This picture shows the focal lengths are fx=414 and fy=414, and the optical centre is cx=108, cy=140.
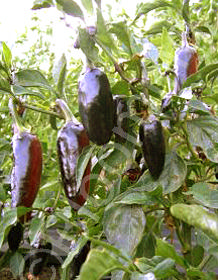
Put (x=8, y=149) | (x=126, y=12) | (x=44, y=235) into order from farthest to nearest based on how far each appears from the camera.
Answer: (x=126, y=12), (x=44, y=235), (x=8, y=149)

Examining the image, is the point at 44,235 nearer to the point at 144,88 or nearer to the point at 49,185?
the point at 49,185

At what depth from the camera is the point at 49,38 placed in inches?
77.3

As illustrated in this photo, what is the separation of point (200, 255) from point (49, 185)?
408 mm

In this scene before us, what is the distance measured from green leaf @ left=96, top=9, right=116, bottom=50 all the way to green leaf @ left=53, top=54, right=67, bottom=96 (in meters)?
0.13

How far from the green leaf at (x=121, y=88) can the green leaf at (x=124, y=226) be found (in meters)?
0.18

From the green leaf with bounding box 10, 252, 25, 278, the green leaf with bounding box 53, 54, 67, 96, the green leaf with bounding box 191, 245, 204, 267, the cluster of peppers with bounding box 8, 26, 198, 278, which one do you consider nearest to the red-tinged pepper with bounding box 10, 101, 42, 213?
the cluster of peppers with bounding box 8, 26, 198, 278

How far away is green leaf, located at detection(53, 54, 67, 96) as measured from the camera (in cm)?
68

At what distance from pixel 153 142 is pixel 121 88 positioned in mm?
123

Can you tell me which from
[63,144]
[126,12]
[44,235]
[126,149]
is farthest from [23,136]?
[126,12]

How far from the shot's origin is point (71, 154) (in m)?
0.60

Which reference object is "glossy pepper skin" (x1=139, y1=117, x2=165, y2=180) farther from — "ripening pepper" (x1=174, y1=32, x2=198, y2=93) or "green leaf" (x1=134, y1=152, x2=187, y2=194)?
"ripening pepper" (x1=174, y1=32, x2=198, y2=93)

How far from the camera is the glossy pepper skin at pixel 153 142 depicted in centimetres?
57

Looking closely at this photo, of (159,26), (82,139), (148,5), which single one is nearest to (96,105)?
(82,139)

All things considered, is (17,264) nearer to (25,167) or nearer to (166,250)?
(25,167)
